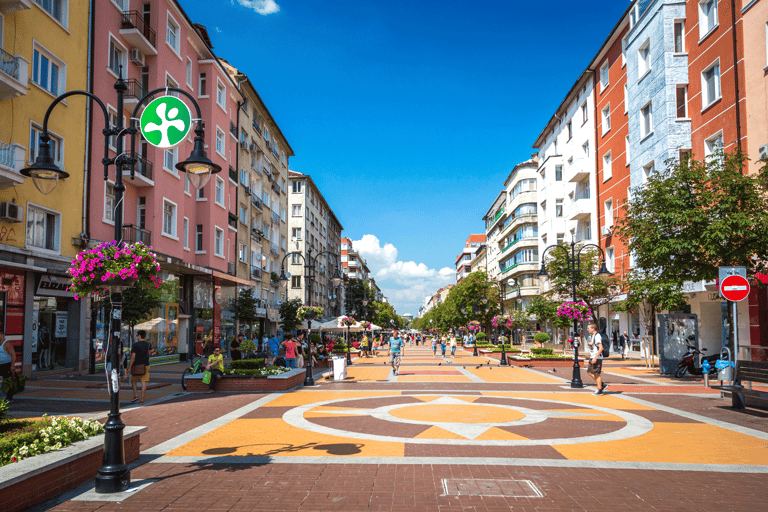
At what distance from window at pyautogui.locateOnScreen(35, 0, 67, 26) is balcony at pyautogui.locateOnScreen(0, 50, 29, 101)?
137 inches

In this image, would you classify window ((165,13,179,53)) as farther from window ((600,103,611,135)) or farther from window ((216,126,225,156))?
window ((600,103,611,135))

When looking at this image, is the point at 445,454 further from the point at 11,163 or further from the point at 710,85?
the point at 710,85

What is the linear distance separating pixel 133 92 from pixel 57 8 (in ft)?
17.6

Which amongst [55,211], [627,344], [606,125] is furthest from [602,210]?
[55,211]

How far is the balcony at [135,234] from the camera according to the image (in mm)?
24844

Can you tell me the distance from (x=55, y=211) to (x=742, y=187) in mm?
23589

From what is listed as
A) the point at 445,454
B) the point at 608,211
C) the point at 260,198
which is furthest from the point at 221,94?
the point at 445,454

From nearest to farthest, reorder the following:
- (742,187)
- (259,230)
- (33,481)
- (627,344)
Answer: (33,481)
(742,187)
(627,344)
(259,230)

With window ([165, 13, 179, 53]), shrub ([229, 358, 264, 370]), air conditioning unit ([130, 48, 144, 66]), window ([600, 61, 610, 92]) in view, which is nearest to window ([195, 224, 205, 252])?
window ([165, 13, 179, 53])

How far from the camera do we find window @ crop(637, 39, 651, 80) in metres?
31.3

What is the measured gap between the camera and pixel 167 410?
42.2 ft

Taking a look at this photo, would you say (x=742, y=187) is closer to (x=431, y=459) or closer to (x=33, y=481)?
(x=431, y=459)

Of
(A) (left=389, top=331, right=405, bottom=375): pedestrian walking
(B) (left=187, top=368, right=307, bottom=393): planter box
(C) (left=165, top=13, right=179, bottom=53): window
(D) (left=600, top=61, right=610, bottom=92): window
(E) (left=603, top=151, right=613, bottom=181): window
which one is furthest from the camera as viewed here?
(D) (left=600, top=61, right=610, bottom=92): window

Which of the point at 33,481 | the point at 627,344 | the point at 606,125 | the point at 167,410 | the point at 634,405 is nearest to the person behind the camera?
the point at 33,481
